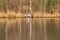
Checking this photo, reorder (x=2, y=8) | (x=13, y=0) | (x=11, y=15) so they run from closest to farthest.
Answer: (x=11, y=15)
(x=2, y=8)
(x=13, y=0)

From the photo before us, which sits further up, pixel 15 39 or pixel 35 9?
pixel 15 39

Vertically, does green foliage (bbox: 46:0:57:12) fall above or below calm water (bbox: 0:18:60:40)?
below

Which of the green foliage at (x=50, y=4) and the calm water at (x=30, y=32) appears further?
the green foliage at (x=50, y=4)

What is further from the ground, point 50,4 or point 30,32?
point 30,32

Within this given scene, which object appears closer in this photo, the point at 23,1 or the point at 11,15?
the point at 11,15

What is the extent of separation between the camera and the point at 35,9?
135ft

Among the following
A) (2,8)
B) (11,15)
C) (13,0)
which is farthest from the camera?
(13,0)

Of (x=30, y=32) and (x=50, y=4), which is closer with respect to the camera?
(x=30, y=32)

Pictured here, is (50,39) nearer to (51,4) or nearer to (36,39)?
(36,39)

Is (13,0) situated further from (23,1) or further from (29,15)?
(29,15)

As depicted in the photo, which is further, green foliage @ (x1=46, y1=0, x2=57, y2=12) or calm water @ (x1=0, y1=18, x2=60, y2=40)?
green foliage @ (x1=46, y1=0, x2=57, y2=12)

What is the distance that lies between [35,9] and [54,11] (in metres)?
3.55

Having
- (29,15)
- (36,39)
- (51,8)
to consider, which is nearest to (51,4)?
(51,8)

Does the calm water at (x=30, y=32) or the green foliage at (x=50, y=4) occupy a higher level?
the calm water at (x=30, y=32)
